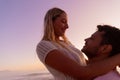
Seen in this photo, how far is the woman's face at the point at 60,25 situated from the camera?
13.3ft

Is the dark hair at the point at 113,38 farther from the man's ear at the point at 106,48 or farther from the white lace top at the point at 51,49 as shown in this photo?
the white lace top at the point at 51,49

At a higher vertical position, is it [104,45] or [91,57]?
[104,45]

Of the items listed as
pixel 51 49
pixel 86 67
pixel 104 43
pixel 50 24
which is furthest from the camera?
pixel 50 24

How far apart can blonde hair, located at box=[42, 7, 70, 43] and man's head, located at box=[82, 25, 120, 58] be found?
0.60 meters

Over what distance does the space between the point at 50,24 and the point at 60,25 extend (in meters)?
0.14

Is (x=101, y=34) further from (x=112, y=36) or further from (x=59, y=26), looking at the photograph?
(x=59, y=26)

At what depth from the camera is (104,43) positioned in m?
3.23

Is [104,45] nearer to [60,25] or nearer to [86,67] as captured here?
[86,67]

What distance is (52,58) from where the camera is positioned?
10.8 feet

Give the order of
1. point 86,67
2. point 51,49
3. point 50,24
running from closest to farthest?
1. point 86,67
2. point 51,49
3. point 50,24

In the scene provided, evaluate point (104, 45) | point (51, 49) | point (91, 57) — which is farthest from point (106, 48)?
point (51, 49)

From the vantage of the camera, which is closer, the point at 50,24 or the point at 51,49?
the point at 51,49

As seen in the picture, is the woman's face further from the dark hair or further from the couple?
the dark hair

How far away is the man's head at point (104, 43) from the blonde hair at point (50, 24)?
0.60 meters
